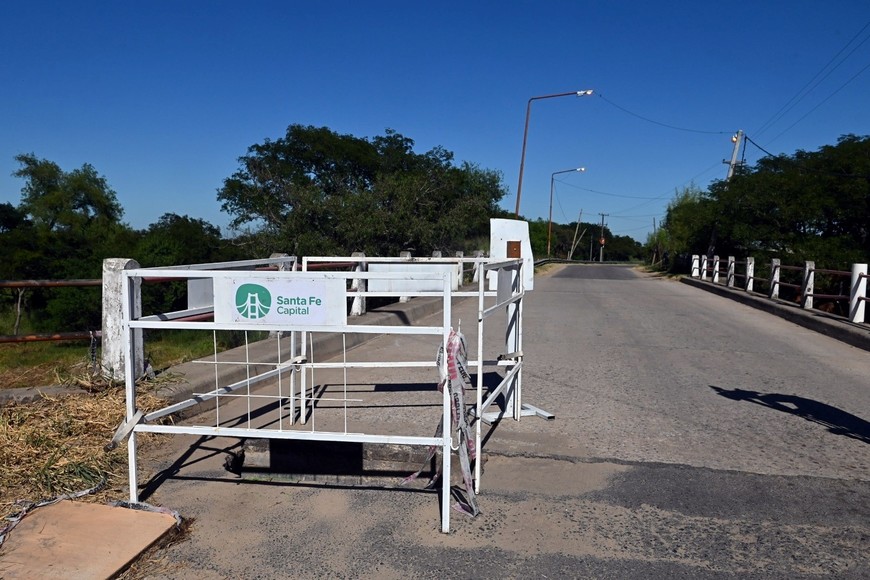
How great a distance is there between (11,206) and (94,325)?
38.4 metres

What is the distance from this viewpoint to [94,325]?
20.1 meters

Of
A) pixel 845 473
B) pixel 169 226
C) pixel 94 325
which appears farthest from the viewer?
pixel 169 226

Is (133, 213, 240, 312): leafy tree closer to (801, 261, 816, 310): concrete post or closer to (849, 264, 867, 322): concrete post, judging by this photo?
(849, 264, 867, 322): concrete post

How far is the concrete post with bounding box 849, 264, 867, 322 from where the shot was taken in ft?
41.8

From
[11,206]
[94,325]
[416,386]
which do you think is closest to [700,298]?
[416,386]

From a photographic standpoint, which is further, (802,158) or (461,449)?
(802,158)

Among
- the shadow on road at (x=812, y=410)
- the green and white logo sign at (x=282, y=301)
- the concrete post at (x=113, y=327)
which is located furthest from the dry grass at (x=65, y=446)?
the shadow on road at (x=812, y=410)

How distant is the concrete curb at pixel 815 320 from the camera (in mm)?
11352

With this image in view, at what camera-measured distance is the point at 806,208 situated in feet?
85.3

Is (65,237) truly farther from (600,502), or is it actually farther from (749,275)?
(600,502)

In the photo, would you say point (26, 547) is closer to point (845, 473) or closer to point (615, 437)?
point (615, 437)

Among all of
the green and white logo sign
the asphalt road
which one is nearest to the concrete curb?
the asphalt road

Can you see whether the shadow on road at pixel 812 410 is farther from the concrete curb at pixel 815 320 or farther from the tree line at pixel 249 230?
the tree line at pixel 249 230

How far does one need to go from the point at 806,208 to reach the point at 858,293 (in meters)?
14.9
